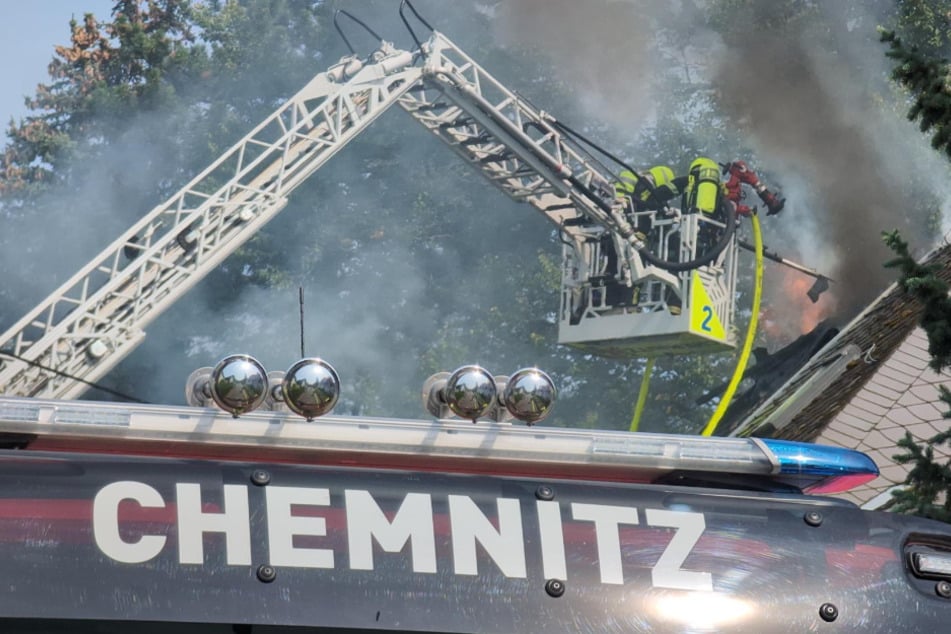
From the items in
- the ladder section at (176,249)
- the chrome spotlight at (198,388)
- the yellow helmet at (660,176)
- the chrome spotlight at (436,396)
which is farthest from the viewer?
the yellow helmet at (660,176)

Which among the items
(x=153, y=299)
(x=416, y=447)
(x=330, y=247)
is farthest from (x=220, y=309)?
(x=416, y=447)

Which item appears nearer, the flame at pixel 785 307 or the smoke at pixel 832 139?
the smoke at pixel 832 139

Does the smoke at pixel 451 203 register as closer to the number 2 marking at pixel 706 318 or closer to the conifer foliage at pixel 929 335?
the number 2 marking at pixel 706 318

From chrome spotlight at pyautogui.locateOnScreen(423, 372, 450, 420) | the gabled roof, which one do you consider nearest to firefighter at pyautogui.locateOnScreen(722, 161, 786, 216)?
the gabled roof

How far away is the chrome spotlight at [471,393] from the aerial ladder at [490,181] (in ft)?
35.8

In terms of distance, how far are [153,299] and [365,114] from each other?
3.03 metres

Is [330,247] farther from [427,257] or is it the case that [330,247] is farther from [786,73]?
[786,73]

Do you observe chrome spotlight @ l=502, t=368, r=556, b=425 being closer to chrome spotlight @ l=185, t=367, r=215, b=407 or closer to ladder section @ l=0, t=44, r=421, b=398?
chrome spotlight @ l=185, t=367, r=215, b=407

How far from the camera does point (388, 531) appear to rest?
7.73ft

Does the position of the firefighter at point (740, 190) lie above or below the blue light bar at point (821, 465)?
above

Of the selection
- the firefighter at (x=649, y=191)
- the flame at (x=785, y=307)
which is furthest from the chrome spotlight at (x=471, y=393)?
the flame at (x=785, y=307)

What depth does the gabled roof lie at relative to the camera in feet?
42.6

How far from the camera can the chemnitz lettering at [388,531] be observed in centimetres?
229

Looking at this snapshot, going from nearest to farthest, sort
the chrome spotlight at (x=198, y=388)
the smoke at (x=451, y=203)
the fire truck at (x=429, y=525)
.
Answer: the fire truck at (x=429, y=525) < the chrome spotlight at (x=198, y=388) < the smoke at (x=451, y=203)
